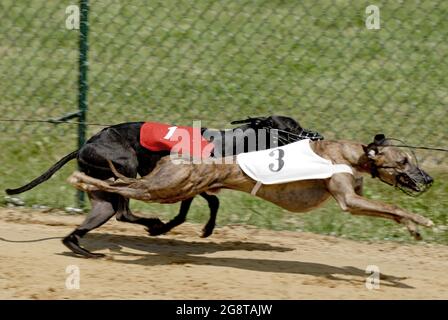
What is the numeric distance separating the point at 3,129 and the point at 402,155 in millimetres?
4736

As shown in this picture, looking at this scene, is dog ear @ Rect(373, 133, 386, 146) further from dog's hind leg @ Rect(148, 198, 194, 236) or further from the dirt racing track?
dog's hind leg @ Rect(148, 198, 194, 236)

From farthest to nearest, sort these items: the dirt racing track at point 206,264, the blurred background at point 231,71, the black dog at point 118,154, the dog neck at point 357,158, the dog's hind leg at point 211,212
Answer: the blurred background at point 231,71 < the dog's hind leg at point 211,212 < the black dog at point 118,154 < the dog neck at point 357,158 < the dirt racing track at point 206,264

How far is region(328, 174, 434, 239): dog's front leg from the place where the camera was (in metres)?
6.00

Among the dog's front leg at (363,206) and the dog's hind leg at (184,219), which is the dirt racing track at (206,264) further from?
the dog's front leg at (363,206)

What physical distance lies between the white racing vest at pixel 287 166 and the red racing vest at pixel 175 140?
307 mm

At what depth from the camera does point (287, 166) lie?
245 inches

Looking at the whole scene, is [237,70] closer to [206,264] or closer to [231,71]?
[231,71]

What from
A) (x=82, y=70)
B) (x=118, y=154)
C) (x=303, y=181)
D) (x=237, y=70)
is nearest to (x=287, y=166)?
(x=303, y=181)

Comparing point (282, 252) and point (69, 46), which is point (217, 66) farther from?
point (282, 252)

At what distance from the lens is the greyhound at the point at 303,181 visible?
6246mm

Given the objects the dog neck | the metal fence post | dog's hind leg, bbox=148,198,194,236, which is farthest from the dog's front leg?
the metal fence post

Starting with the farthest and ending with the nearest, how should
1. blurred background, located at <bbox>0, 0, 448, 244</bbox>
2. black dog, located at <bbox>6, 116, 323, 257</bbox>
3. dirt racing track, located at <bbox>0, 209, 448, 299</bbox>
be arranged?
blurred background, located at <bbox>0, 0, 448, 244</bbox> < black dog, located at <bbox>6, 116, 323, 257</bbox> < dirt racing track, located at <bbox>0, 209, 448, 299</bbox>

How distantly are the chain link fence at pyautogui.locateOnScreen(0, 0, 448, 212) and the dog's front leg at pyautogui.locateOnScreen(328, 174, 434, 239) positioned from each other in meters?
2.83

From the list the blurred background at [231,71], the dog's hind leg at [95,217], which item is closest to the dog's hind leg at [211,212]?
the dog's hind leg at [95,217]
